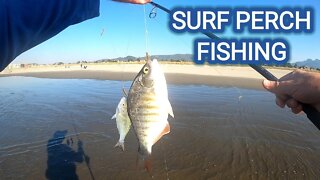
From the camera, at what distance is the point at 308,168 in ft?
29.8

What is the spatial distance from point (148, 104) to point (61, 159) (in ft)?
24.9

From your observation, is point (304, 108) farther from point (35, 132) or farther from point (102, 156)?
point (35, 132)

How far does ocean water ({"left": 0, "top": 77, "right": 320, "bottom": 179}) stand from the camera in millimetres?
8633

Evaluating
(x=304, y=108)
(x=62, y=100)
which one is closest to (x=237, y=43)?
(x=62, y=100)

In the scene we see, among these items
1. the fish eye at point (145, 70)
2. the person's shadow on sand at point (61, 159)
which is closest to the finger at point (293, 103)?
the fish eye at point (145, 70)

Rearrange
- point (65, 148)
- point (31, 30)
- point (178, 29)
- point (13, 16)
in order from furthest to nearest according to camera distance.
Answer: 1. point (178, 29)
2. point (65, 148)
3. point (31, 30)
4. point (13, 16)

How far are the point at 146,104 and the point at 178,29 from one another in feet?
41.9

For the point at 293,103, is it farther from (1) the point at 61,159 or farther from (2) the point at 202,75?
(2) the point at 202,75

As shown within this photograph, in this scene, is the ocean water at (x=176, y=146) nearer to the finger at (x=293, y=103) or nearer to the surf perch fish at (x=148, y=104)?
the surf perch fish at (x=148, y=104)

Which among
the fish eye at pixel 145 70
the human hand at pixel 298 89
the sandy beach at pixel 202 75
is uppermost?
the fish eye at pixel 145 70

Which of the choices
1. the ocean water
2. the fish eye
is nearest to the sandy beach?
the ocean water

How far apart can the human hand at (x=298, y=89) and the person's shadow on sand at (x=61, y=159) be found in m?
6.69

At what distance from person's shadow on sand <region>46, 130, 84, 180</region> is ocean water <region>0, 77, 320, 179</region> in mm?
26

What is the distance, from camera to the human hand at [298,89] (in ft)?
8.59
